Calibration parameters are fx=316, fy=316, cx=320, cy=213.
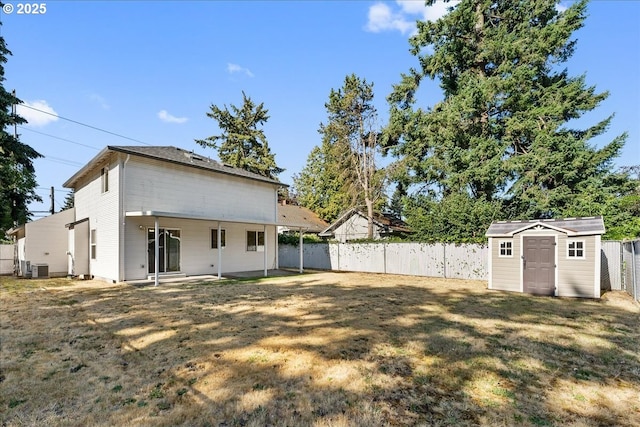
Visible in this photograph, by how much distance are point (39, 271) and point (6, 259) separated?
302 inches

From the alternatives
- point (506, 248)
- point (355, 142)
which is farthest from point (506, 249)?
point (355, 142)

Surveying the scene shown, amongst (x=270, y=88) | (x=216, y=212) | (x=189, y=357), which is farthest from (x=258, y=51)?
(x=189, y=357)

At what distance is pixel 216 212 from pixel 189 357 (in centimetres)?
1056

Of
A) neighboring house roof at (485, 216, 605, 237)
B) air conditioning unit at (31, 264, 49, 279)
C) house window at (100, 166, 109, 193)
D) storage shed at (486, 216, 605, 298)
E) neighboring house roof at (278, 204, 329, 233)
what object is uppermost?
house window at (100, 166, 109, 193)

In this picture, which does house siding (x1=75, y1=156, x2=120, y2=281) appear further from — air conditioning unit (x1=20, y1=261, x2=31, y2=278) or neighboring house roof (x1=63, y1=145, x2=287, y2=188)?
air conditioning unit (x1=20, y1=261, x2=31, y2=278)

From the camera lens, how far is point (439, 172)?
19.4 metres

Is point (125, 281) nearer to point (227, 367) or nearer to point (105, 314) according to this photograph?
point (105, 314)

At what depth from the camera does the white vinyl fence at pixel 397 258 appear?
13.8 meters

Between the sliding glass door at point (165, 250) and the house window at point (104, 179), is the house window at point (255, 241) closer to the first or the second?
the sliding glass door at point (165, 250)

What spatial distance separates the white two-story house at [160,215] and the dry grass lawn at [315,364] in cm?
377

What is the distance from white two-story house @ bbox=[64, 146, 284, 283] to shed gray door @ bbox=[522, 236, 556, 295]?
10.6 metres

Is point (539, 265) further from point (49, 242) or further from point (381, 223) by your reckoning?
point (49, 242)

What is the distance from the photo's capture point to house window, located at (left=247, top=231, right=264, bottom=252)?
15.8 meters

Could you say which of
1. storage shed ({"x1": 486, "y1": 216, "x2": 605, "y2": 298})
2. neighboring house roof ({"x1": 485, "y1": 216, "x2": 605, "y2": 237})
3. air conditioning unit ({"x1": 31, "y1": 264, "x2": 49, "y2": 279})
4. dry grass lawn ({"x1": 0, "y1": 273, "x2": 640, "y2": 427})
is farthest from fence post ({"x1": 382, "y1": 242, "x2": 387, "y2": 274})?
air conditioning unit ({"x1": 31, "y1": 264, "x2": 49, "y2": 279})
